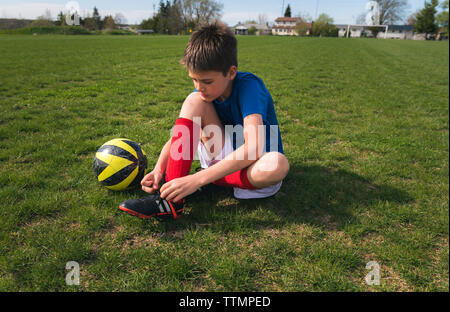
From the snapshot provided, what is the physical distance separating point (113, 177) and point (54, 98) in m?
4.44

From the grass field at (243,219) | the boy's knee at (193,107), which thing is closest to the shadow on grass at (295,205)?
the grass field at (243,219)

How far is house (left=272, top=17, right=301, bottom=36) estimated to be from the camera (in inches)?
3713

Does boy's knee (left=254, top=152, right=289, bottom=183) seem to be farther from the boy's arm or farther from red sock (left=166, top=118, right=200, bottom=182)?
red sock (left=166, top=118, right=200, bottom=182)

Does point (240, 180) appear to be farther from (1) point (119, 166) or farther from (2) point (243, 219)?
(1) point (119, 166)

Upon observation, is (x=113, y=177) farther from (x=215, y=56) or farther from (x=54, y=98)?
(x=54, y=98)

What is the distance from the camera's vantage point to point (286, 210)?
95.3 inches

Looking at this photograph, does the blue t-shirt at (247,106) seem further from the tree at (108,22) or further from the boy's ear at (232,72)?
the tree at (108,22)

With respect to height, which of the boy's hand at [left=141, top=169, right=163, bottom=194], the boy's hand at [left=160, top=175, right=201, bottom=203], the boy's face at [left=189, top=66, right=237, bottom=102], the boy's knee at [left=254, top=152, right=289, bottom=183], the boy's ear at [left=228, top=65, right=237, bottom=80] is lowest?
the boy's hand at [left=141, top=169, right=163, bottom=194]

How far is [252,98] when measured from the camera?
82.0 inches

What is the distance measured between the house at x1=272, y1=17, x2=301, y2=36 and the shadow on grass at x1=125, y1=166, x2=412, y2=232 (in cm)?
10003

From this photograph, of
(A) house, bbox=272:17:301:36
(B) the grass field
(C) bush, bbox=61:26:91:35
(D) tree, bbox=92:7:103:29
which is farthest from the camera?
(A) house, bbox=272:17:301:36

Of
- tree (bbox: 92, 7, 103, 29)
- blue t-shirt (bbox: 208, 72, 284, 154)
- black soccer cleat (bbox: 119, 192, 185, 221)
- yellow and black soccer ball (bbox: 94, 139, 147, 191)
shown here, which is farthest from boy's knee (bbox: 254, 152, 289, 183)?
tree (bbox: 92, 7, 103, 29)

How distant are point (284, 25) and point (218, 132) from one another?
4290 inches

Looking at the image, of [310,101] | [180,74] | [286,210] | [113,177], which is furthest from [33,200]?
[180,74]
